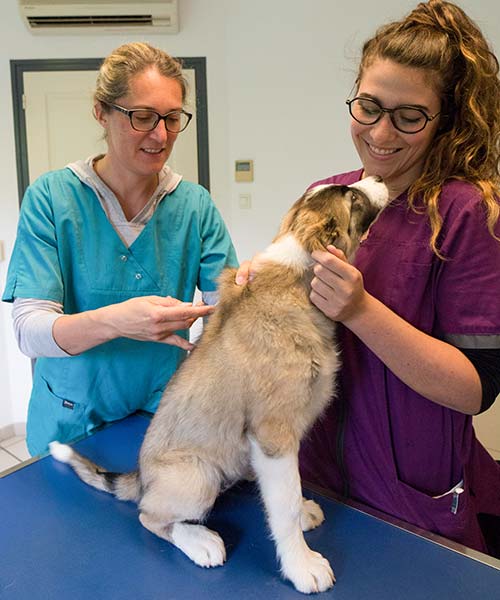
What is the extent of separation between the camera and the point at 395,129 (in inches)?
43.5

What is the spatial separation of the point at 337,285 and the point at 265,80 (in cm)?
272

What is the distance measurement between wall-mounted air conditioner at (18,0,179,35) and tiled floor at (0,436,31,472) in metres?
2.78

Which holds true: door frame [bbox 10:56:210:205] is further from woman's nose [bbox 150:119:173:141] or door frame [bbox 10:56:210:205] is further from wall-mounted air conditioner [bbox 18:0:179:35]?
woman's nose [bbox 150:119:173:141]

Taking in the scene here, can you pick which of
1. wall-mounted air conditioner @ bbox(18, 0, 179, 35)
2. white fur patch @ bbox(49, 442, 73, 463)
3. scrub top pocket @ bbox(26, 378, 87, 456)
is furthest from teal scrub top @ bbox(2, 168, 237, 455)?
wall-mounted air conditioner @ bbox(18, 0, 179, 35)

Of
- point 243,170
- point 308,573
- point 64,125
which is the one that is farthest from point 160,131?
point 64,125

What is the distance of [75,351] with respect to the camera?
1343mm

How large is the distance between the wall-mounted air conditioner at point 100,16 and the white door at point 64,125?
27cm

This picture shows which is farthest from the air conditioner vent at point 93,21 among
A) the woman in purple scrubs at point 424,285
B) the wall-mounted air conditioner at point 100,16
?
the woman in purple scrubs at point 424,285

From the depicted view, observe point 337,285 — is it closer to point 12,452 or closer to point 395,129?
point 395,129

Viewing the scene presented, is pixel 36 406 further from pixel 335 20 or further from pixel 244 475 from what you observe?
pixel 335 20

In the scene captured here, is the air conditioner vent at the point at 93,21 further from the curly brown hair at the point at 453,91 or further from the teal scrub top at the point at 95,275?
the curly brown hair at the point at 453,91

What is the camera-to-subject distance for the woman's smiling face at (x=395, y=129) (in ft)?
3.49

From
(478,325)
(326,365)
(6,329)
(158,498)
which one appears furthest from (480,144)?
(6,329)

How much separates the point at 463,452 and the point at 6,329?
3.24 meters
